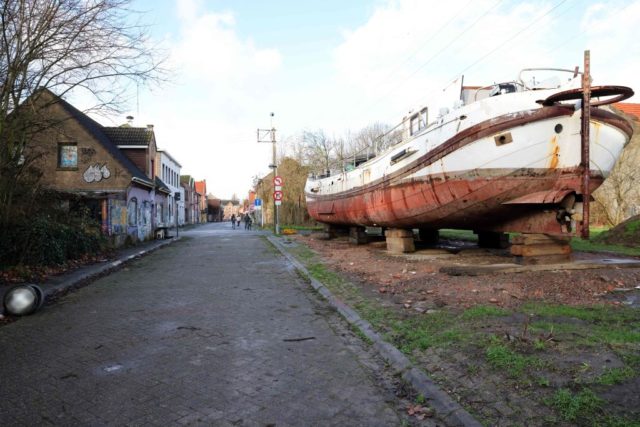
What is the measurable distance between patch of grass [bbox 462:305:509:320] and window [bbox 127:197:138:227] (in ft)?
61.8

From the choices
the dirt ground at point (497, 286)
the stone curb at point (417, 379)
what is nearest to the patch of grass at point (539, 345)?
the stone curb at point (417, 379)

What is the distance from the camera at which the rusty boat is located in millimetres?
8086

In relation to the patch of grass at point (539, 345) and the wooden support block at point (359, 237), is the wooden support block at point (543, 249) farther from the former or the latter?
the wooden support block at point (359, 237)

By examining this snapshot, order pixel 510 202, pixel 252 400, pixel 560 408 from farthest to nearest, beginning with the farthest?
pixel 510 202, pixel 252 400, pixel 560 408

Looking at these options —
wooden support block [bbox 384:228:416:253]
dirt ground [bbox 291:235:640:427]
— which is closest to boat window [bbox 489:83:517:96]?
dirt ground [bbox 291:235:640:427]

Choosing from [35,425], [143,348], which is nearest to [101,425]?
[35,425]

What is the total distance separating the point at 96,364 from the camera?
14.6 feet

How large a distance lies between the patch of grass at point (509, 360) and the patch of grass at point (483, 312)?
1241 millimetres

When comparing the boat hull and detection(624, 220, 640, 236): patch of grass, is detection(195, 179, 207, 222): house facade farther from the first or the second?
the boat hull

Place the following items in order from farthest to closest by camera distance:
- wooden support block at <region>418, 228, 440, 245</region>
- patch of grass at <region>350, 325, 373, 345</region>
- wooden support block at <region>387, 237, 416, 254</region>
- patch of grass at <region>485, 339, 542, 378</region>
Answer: wooden support block at <region>418, 228, 440, 245</region>
wooden support block at <region>387, 237, 416, 254</region>
patch of grass at <region>350, 325, 373, 345</region>
patch of grass at <region>485, 339, 542, 378</region>

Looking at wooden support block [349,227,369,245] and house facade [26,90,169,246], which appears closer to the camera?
wooden support block [349,227,369,245]

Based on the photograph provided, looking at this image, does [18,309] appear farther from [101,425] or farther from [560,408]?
[560,408]

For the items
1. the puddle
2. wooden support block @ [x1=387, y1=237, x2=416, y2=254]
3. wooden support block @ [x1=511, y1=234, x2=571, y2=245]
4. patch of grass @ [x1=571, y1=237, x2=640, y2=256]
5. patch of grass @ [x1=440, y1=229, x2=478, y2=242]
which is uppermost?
wooden support block @ [x1=511, y1=234, x2=571, y2=245]

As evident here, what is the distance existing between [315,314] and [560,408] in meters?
4.09
